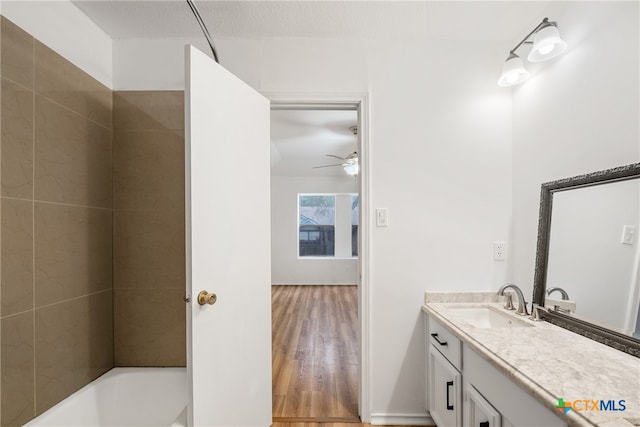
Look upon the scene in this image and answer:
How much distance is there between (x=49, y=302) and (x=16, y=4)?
1.33m

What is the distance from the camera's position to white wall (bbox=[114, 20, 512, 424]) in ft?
6.12

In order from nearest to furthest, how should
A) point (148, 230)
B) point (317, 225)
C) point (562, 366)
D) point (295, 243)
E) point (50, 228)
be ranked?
1. point (562, 366)
2. point (50, 228)
3. point (148, 230)
4. point (295, 243)
5. point (317, 225)

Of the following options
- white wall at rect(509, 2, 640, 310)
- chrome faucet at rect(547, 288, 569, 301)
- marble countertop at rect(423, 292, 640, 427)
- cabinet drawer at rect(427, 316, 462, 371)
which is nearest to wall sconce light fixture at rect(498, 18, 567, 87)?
white wall at rect(509, 2, 640, 310)

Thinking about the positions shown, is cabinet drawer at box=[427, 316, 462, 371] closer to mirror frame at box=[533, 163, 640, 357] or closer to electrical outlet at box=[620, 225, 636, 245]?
mirror frame at box=[533, 163, 640, 357]

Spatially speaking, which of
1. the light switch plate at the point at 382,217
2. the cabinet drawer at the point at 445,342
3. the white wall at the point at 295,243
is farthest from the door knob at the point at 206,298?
the white wall at the point at 295,243

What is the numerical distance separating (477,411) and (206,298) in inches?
49.8

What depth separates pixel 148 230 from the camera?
1.82m

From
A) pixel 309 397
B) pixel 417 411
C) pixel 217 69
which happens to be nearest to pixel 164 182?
pixel 217 69

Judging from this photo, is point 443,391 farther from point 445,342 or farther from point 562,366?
point 562,366

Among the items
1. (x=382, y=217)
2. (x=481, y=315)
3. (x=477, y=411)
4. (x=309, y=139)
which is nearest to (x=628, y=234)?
(x=481, y=315)

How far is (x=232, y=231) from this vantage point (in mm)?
1487

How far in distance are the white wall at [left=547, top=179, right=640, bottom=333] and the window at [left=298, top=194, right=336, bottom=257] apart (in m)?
4.96

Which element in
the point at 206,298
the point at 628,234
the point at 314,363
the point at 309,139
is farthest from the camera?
the point at 309,139

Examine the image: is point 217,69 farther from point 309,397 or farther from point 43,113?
point 309,397
